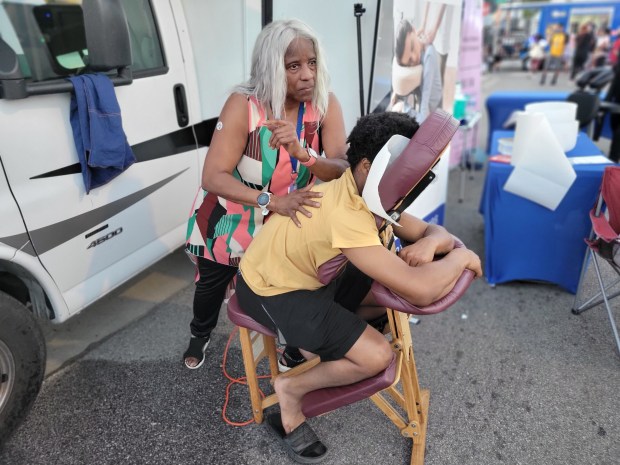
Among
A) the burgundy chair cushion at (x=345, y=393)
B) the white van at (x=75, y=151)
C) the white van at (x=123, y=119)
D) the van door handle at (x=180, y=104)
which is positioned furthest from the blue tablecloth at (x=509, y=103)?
the burgundy chair cushion at (x=345, y=393)

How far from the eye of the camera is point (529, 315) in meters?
2.64

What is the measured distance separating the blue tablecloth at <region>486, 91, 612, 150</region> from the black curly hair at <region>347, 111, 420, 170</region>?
416 cm

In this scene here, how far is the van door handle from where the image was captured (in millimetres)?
2420

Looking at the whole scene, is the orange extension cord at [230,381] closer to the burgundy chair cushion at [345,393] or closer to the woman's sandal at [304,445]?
the woman's sandal at [304,445]

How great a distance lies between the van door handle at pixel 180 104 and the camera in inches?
95.3

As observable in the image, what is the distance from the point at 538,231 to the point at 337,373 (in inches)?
70.7

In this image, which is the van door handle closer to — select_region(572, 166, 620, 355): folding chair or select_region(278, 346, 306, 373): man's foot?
select_region(278, 346, 306, 373): man's foot

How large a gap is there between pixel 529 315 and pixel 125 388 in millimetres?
2206

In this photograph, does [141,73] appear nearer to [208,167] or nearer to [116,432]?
[208,167]

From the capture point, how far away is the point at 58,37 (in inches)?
86.8

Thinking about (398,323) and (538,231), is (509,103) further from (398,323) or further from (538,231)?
(398,323)

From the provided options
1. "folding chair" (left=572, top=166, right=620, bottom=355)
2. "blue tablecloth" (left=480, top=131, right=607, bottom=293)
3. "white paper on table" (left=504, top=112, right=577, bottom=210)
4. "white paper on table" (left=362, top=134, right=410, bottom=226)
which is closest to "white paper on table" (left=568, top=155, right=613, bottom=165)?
"blue tablecloth" (left=480, top=131, right=607, bottom=293)

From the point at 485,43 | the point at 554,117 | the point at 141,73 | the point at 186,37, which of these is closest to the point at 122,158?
the point at 141,73

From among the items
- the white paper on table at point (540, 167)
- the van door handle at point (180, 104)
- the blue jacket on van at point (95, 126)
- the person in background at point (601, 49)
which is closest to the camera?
the blue jacket on van at point (95, 126)
